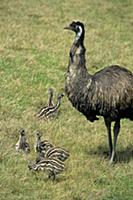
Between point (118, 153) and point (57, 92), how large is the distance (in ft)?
12.9

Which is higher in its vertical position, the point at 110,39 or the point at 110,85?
the point at 110,85

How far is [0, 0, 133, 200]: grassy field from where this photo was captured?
996cm

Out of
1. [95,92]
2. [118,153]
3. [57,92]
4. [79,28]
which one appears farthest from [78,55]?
[57,92]

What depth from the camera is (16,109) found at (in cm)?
1355

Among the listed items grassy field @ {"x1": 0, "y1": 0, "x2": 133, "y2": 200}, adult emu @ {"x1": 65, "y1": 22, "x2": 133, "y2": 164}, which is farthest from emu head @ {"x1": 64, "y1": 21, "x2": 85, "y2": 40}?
grassy field @ {"x1": 0, "y1": 0, "x2": 133, "y2": 200}

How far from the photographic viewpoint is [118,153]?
1164 centimetres

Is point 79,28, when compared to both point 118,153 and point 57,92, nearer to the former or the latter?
point 118,153

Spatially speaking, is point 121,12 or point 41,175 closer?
point 41,175

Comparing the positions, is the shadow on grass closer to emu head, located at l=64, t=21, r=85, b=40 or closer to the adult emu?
the adult emu

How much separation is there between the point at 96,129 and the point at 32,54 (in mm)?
5794

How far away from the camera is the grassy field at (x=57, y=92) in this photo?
392 inches

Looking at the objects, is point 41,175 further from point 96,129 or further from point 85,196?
point 96,129

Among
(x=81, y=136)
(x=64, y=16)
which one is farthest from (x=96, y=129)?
(x=64, y=16)

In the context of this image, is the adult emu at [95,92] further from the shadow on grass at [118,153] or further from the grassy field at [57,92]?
the grassy field at [57,92]
